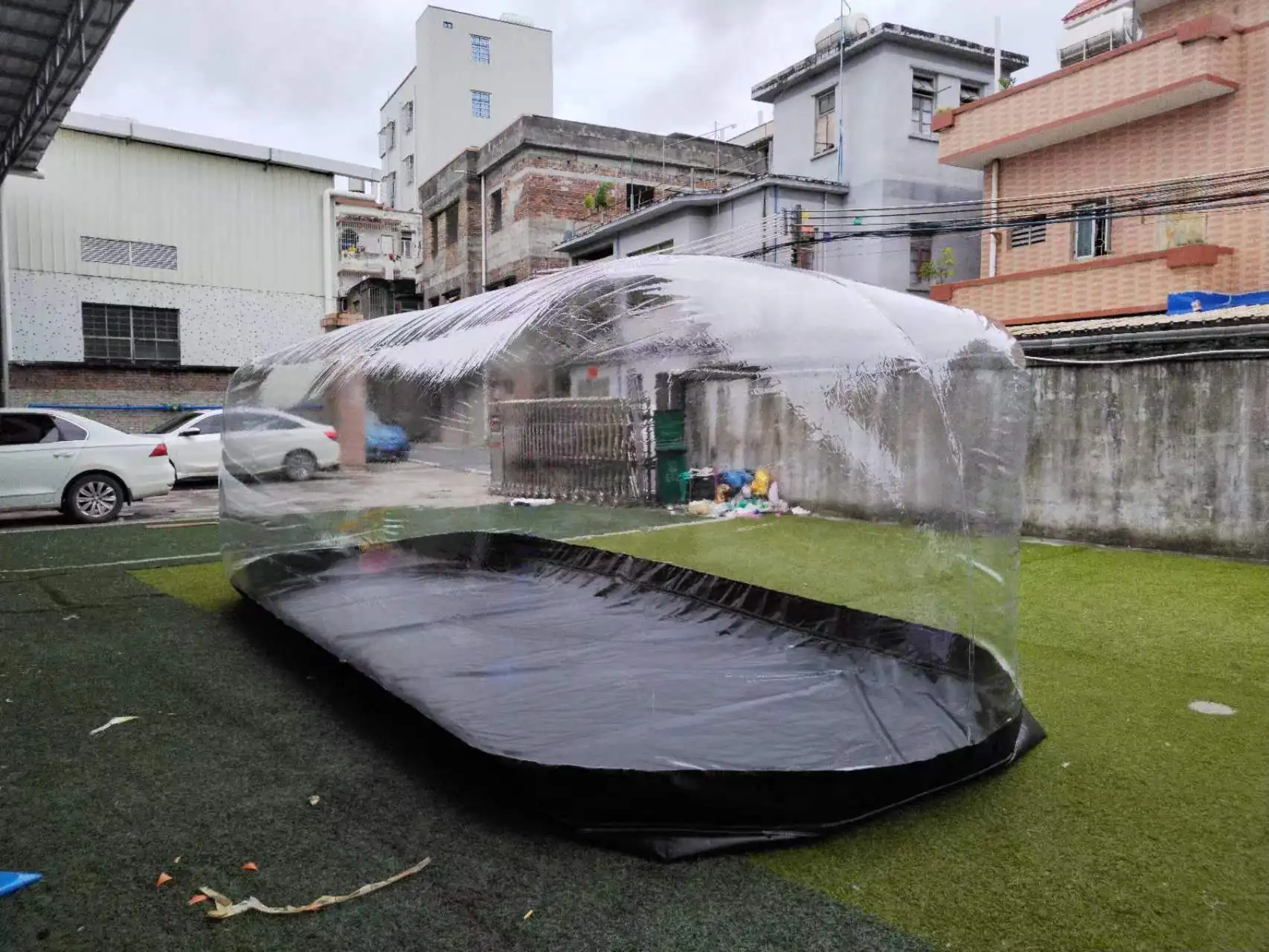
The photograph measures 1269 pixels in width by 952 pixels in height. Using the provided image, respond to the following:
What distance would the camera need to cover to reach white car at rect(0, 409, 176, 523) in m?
7.79

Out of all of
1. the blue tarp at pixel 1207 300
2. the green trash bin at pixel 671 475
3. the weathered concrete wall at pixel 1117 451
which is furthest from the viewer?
the blue tarp at pixel 1207 300

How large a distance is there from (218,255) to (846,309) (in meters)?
14.6

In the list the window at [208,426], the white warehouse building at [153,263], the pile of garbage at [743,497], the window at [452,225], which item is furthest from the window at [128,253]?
the pile of garbage at [743,497]

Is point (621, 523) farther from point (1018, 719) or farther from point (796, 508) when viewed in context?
point (1018, 719)

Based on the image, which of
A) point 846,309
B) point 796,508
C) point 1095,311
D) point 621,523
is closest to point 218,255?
point 621,523

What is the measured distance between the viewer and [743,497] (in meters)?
6.82

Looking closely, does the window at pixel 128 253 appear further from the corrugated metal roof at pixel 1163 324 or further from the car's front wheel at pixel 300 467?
the corrugated metal roof at pixel 1163 324

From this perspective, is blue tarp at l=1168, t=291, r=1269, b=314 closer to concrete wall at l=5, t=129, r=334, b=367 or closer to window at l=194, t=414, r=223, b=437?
window at l=194, t=414, r=223, b=437

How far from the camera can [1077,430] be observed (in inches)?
269

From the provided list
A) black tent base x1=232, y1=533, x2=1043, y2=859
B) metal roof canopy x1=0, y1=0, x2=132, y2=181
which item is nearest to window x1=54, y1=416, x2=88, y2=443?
metal roof canopy x1=0, y1=0, x2=132, y2=181

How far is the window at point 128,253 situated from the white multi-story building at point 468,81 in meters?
13.2

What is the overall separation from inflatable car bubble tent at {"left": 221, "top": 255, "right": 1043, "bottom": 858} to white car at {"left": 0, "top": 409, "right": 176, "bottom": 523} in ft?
12.1

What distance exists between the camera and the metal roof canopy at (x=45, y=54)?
597cm

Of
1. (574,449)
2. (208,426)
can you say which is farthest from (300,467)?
(208,426)
